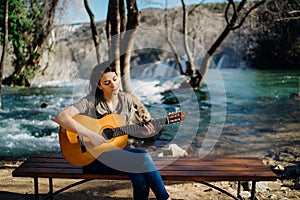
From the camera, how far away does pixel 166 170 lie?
3.02 meters

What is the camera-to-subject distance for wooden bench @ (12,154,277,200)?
9.37 feet

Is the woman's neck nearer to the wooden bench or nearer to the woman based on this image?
the woman

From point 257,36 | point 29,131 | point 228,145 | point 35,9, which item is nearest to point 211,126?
point 228,145

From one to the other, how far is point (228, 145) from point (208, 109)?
424 centimetres

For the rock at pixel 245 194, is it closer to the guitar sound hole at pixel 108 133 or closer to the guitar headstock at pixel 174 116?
the guitar headstock at pixel 174 116

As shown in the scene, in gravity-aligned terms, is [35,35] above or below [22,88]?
above

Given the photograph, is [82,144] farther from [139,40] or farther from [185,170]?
[139,40]

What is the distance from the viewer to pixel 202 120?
365 inches

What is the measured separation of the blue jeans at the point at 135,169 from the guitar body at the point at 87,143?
0.06 metres

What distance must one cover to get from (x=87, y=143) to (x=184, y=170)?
0.87m

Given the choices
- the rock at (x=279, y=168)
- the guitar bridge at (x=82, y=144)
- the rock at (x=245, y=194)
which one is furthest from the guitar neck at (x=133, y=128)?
the rock at (x=279, y=168)

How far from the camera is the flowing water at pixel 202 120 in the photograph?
6742 mm

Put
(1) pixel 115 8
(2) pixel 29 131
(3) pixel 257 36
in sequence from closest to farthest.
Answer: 1. (1) pixel 115 8
2. (2) pixel 29 131
3. (3) pixel 257 36

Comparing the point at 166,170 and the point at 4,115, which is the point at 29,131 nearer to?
the point at 4,115
